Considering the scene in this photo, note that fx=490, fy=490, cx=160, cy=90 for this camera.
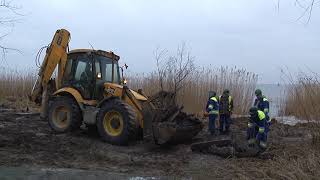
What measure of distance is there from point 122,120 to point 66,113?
195 cm

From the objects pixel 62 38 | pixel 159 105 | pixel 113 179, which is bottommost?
pixel 113 179

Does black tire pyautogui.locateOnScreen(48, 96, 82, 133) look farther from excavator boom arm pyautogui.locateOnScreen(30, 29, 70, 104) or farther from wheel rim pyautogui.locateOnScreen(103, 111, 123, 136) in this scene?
wheel rim pyautogui.locateOnScreen(103, 111, 123, 136)

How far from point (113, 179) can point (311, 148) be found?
360 cm

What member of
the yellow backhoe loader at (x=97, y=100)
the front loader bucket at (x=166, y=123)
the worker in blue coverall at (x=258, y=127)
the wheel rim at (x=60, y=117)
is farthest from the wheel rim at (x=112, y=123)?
the worker in blue coverall at (x=258, y=127)

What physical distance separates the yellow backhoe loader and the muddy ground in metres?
0.35

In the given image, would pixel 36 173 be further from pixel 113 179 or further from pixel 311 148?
pixel 311 148

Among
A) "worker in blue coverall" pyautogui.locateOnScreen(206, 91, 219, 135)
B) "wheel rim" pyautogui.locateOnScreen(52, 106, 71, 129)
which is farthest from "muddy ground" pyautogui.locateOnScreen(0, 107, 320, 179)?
"worker in blue coverall" pyautogui.locateOnScreen(206, 91, 219, 135)

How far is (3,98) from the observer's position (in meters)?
22.4

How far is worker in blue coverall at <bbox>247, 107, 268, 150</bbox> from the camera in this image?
9977 millimetres

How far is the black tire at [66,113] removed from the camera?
1159 centimetres

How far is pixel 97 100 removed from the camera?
11.7 meters

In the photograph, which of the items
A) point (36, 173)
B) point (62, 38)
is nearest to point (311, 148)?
point (36, 173)

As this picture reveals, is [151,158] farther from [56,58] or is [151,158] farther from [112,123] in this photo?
[56,58]

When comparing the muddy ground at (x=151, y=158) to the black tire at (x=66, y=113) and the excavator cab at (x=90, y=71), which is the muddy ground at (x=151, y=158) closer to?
the black tire at (x=66, y=113)
